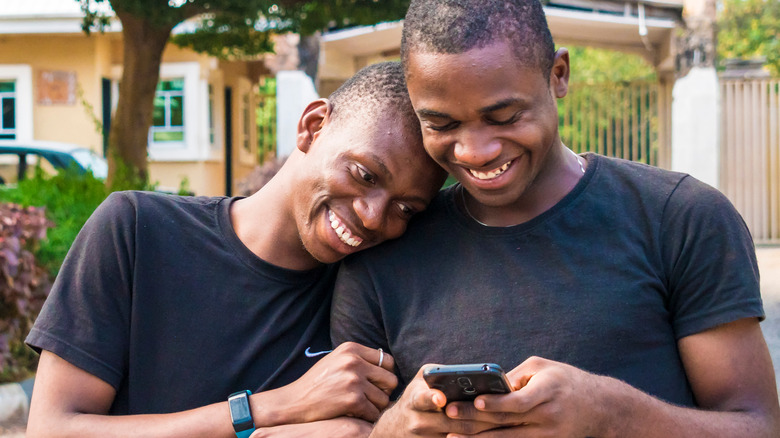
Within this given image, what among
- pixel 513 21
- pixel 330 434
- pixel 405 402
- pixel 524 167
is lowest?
pixel 330 434

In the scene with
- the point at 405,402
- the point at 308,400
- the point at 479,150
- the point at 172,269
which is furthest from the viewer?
the point at 172,269

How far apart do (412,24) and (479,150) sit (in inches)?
15.7

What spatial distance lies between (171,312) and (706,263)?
1485mm

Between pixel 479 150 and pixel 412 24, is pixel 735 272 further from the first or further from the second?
pixel 412 24

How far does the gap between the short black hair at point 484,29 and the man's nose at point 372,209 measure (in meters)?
0.43

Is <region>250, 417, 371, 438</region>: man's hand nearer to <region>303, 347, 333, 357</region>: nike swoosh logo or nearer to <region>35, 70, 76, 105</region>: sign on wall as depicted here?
<region>303, 347, 333, 357</region>: nike swoosh logo

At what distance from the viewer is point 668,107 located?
15688 mm

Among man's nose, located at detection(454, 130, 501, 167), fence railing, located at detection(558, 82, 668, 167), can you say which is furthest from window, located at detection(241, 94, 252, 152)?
man's nose, located at detection(454, 130, 501, 167)

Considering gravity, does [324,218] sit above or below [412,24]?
below

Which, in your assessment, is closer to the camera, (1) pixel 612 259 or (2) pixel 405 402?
(2) pixel 405 402

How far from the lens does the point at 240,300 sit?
9.02ft

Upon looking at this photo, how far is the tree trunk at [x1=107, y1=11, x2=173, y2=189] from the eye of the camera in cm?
914

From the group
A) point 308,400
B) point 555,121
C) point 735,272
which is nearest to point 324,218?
point 308,400

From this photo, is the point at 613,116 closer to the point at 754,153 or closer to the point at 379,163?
the point at 754,153
